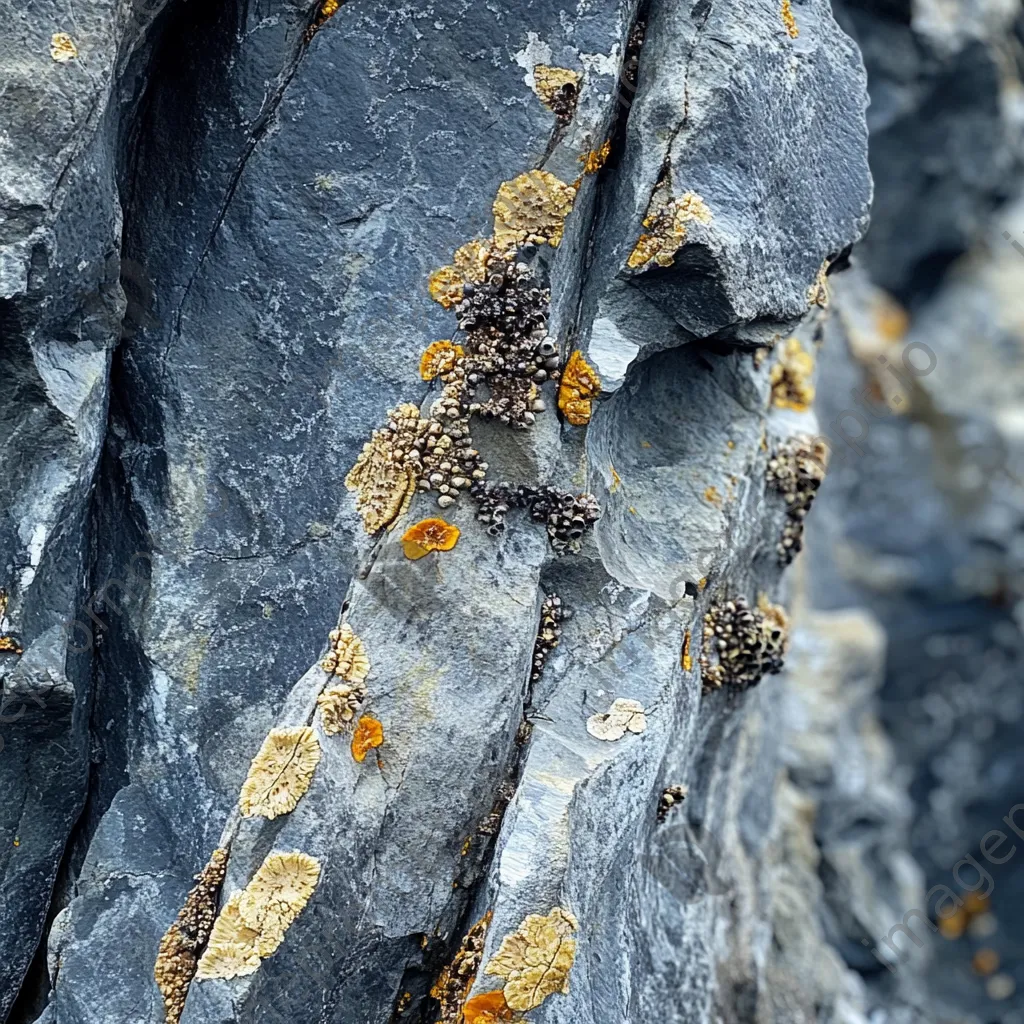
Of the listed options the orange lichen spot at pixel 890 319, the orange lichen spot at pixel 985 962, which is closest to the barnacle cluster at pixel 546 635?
the orange lichen spot at pixel 985 962

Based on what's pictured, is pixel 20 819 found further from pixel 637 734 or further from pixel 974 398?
pixel 974 398

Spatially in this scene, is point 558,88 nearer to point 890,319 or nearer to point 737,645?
point 737,645

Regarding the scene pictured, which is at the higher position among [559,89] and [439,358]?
[559,89]

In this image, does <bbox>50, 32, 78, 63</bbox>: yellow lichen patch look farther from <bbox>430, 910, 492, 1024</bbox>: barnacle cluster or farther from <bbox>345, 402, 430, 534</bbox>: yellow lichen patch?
<bbox>430, 910, 492, 1024</bbox>: barnacle cluster

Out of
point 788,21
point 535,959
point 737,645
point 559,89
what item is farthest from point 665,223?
point 535,959

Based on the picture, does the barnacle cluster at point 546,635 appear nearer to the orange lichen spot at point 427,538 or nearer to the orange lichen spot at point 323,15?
the orange lichen spot at point 427,538

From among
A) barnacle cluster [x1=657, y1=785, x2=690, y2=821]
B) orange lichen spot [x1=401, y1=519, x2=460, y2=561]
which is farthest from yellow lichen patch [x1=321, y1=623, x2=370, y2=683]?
barnacle cluster [x1=657, y1=785, x2=690, y2=821]
